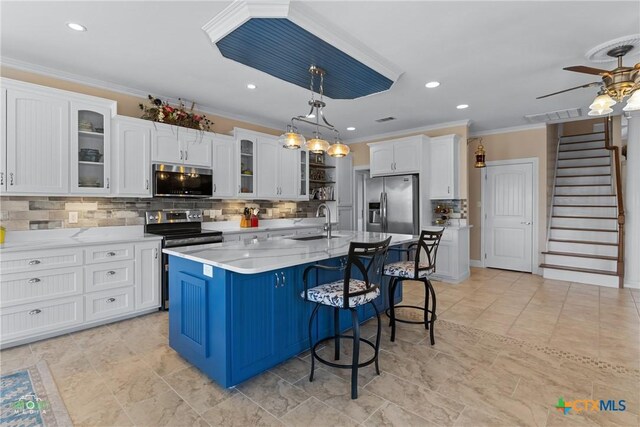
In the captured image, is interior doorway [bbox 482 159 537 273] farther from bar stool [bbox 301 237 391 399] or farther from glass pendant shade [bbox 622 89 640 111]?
bar stool [bbox 301 237 391 399]

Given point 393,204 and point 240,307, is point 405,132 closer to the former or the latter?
point 393,204

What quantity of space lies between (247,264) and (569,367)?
103 inches

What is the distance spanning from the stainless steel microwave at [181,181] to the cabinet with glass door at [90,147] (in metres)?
0.51

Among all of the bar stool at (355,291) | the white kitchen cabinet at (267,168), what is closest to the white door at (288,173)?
the white kitchen cabinet at (267,168)

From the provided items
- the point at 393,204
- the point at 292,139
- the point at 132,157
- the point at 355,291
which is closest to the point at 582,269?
the point at 393,204

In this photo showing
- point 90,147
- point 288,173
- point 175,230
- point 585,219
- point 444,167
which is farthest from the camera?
point 585,219

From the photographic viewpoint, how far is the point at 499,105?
4.46m

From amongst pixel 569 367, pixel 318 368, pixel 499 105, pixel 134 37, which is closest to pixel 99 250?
pixel 134 37

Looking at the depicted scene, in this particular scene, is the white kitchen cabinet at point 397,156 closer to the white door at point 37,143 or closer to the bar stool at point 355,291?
the bar stool at point 355,291

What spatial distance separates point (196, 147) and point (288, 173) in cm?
168

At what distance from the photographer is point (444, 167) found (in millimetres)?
5246

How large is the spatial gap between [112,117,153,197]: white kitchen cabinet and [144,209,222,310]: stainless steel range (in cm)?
44

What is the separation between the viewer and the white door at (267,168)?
4.99 meters

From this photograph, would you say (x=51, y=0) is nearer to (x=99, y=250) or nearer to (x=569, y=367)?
(x=99, y=250)
